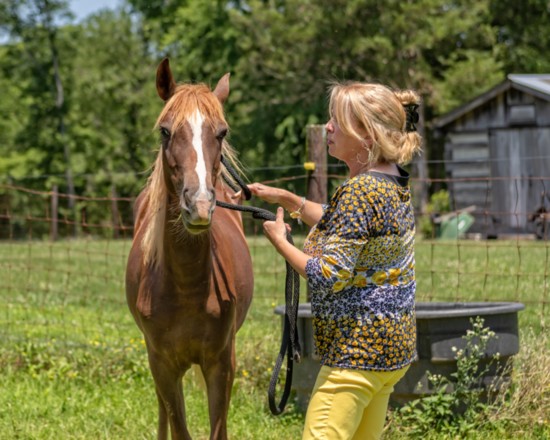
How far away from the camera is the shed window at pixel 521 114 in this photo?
856 inches

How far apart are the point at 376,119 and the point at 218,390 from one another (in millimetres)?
1687

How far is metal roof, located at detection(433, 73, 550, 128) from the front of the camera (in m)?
21.2

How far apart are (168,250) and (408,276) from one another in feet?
4.13

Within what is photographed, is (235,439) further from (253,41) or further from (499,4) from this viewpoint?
(499,4)

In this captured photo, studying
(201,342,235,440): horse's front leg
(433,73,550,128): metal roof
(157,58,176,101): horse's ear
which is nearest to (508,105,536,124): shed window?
(433,73,550,128): metal roof

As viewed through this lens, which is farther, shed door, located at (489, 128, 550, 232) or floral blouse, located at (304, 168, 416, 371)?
shed door, located at (489, 128, 550, 232)

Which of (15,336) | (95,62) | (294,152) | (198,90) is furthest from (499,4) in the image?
(198,90)

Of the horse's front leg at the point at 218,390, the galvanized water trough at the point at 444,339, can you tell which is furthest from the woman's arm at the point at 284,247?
the galvanized water trough at the point at 444,339

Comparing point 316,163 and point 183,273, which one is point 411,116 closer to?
point 183,273

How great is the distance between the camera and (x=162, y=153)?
141 inches

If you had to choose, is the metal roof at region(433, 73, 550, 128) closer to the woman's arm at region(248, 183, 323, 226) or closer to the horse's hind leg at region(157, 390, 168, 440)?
the horse's hind leg at region(157, 390, 168, 440)

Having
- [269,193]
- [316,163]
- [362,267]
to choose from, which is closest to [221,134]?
[269,193]

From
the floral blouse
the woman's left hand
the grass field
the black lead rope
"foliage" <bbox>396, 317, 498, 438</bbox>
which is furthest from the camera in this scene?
the grass field

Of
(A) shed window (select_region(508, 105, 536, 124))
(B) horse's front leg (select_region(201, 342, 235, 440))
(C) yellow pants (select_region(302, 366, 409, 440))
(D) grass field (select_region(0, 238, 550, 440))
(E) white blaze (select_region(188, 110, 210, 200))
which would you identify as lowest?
(D) grass field (select_region(0, 238, 550, 440))
